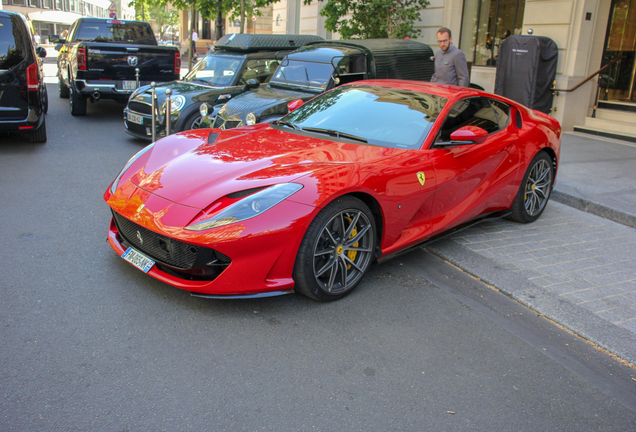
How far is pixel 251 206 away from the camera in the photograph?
331 centimetres

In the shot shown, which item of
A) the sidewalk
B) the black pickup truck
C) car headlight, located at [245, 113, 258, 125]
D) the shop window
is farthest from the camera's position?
the shop window

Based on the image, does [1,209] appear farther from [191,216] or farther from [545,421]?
[545,421]

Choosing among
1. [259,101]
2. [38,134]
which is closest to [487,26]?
[259,101]

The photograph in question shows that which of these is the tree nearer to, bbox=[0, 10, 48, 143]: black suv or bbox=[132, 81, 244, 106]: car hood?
bbox=[132, 81, 244, 106]: car hood

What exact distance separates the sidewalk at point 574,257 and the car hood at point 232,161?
1.39 meters

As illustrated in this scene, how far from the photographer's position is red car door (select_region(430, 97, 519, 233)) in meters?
4.36

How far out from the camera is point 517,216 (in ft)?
18.1

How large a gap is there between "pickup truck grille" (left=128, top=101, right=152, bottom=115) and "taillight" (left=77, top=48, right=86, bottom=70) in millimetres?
2205

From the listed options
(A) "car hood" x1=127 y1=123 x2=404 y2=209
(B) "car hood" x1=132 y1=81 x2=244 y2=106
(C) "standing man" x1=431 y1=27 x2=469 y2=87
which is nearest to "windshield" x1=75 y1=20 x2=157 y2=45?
(B) "car hood" x1=132 y1=81 x2=244 y2=106

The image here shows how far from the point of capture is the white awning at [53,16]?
209 ft

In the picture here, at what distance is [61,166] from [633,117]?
422 inches

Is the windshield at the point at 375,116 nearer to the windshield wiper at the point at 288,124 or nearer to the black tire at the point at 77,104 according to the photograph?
the windshield wiper at the point at 288,124

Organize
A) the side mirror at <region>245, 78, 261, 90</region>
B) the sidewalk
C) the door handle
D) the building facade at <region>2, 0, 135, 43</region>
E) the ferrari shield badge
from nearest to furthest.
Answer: the sidewalk
the ferrari shield badge
the door handle
the side mirror at <region>245, 78, 261, 90</region>
the building facade at <region>2, 0, 135, 43</region>

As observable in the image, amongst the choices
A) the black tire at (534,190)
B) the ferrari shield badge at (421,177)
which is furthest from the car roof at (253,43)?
the ferrari shield badge at (421,177)
